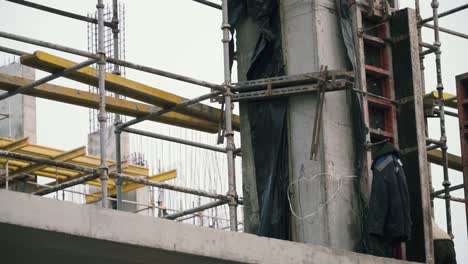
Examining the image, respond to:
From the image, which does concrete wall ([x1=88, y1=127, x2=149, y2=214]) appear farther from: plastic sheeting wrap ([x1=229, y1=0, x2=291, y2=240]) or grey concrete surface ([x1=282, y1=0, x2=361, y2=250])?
grey concrete surface ([x1=282, y1=0, x2=361, y2=250])

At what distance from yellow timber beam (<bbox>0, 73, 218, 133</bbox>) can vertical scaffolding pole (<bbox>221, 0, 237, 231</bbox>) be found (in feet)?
3.82

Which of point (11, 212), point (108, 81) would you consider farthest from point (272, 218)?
point (11, 212)

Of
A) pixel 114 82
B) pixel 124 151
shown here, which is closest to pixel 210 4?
pixel 114 82

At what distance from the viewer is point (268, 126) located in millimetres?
17562

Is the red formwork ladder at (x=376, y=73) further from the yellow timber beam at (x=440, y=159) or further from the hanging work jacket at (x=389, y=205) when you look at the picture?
the yellow timber beam at (x=440, y=159)

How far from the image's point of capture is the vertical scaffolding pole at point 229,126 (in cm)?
1599

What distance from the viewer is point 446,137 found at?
62.2 ft

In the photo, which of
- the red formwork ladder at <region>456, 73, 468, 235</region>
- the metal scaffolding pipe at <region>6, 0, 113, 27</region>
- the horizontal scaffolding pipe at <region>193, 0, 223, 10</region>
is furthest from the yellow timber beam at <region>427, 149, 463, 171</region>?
the metal scaffolding pipe at <region>6, 0, 113, 27</region>

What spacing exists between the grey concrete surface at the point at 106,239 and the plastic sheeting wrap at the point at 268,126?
6.80ft

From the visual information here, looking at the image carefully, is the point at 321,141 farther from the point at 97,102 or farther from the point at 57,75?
the point at 57,75

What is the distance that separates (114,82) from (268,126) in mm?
2303

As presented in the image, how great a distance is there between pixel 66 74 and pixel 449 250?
18.4 feet

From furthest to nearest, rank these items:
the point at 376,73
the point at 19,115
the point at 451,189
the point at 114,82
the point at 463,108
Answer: the point at 19,115 → the point at 451,189 → the point at 463,108 → the point at 376,73 → the point at 114,82

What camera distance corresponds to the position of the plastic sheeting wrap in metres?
17.2
